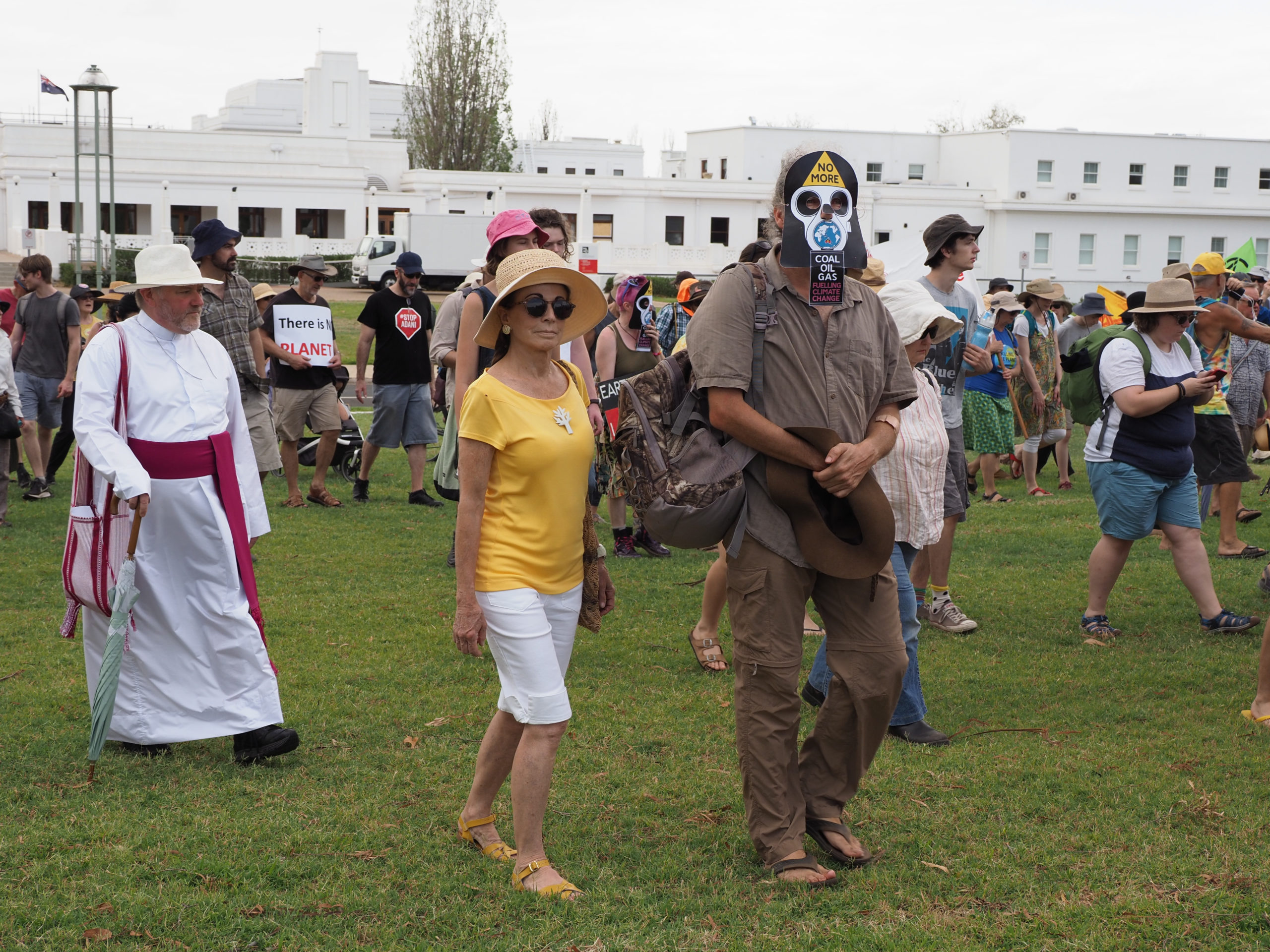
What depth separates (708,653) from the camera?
21.9 feet

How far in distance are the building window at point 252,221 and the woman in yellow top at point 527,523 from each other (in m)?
55.2

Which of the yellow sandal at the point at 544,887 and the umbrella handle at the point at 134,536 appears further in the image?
the umbrella handle at the point at 134,536

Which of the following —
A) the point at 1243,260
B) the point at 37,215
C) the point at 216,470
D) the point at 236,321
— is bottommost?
the point at 216,470

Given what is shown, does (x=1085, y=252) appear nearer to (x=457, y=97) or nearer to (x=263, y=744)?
(x=457, y=97)

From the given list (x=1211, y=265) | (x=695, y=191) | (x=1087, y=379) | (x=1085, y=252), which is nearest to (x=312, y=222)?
(x=695, y=191)

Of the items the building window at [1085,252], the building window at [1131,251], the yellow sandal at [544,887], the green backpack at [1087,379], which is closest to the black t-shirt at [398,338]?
the green backpack at [1087,379]

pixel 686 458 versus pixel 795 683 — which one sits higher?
pixel 686 458

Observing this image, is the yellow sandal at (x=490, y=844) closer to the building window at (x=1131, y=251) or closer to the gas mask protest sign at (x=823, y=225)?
the gas mask protest sign at (x=823, y=225)

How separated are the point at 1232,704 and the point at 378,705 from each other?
4.01 m

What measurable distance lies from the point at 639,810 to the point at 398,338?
24.3ft

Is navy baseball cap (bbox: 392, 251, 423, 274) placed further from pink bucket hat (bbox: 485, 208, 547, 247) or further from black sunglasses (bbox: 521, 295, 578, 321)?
black sunglasses (bbox: 521, 295, 578, 321)

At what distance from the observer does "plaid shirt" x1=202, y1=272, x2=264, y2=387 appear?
8.88 metres

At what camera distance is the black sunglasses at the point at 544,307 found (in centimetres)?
392

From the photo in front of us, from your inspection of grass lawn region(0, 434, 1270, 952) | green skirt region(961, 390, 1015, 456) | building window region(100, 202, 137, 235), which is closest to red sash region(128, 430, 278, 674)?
grass lawn region(0, 434, 1270, 952)
